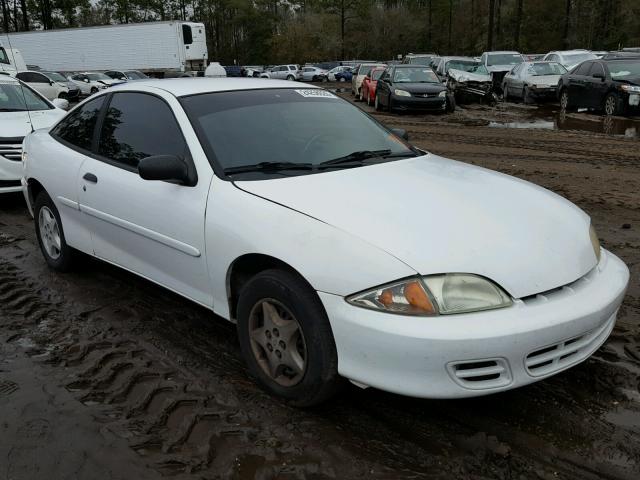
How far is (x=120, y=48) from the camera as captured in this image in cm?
3719

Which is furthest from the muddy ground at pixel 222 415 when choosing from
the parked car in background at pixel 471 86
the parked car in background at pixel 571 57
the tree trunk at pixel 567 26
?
the tree trunk at pixel 567 26

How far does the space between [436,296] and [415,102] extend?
15.2 metres

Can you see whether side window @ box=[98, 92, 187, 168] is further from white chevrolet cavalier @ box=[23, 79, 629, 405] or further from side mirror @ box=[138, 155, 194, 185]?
side mirror @ box=[138, 155, 194, 185]

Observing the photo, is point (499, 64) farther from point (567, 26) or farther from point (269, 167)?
point (567, 26)

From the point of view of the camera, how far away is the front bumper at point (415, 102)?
1698cm

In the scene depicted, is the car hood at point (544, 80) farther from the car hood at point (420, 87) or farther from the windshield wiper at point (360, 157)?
the windshield wiper at point (360, 157)

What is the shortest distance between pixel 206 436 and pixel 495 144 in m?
9.52

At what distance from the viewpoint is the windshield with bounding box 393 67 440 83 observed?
1780 centimetres

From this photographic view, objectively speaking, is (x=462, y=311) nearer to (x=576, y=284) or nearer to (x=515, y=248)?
(x=515, y=248)

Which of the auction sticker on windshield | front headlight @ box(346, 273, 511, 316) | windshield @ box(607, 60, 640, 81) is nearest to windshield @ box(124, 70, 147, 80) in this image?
windshield @ box(607, 60, 640, 81)

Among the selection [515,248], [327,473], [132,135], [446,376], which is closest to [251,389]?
[327,473]

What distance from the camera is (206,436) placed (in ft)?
9.18

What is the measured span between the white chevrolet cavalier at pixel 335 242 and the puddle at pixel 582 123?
10008 mm

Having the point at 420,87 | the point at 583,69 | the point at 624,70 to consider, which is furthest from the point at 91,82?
the point at 624,70
